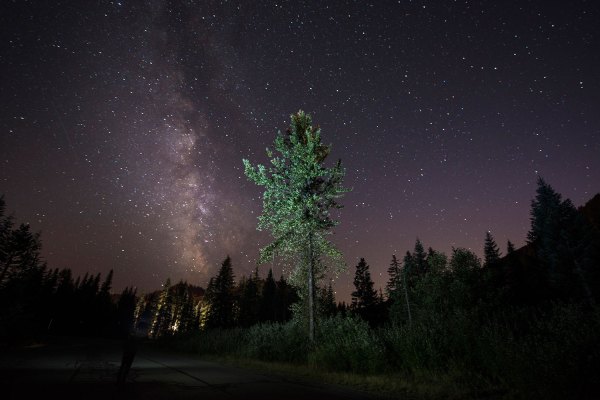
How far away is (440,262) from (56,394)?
1691 inches

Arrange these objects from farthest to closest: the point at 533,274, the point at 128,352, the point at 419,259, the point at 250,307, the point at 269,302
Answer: the point at 269,302, the point at 250,307, the point at 419,259, the point at 533,274, the point at 128,352

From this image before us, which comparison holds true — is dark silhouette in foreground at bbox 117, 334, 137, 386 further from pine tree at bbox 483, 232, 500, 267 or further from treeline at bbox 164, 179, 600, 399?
pine tree at bbox 483, 232, 500, 267

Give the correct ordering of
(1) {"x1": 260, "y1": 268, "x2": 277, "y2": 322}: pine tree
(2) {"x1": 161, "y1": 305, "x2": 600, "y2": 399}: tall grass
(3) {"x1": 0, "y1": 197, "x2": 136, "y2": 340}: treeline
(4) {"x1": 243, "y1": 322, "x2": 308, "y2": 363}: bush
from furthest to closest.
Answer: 1. (1) {"x1": 260, "y1": 268, "x2": 277, "y2": 322}: pine tree
2. (3) {"x1": 0, "y1": 197, "x2": 136, "y2": 340}: treeline
3. (4) {"x1": 243, "y1": 322, "x2": 308, "y2": 363}: bush
4. (2) {"x1": 161, "y1": 305, "x2": 600, "y2": 399}: tall grass

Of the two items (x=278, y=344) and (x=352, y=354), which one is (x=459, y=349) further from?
(x=278, y=344)

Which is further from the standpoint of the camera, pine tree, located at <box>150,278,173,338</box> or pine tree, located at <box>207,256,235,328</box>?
pine tree, located at <box>150,278,173,338</box>

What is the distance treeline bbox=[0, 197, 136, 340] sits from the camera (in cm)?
2983

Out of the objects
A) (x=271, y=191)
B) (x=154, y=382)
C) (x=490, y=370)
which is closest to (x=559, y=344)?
(x=490, y=370)

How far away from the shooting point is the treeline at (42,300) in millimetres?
29828

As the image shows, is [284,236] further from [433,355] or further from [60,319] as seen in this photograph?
[60,319]

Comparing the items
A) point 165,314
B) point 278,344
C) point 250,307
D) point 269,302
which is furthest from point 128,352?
point 165,314

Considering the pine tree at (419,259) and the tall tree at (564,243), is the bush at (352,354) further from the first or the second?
the pine tree at (419,259)

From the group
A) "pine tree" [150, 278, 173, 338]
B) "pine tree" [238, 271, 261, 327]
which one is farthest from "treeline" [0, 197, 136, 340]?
"pine tree" [238, 271, 261, 327]

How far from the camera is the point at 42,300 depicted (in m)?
72.5

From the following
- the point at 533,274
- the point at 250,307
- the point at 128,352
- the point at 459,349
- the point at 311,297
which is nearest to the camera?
the point at 128,352
